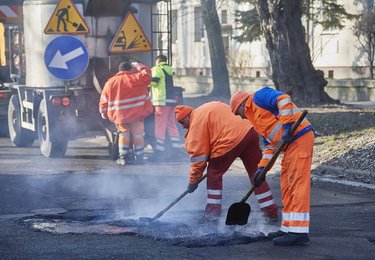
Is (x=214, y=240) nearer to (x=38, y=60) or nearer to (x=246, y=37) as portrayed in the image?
(x=38, y=60)

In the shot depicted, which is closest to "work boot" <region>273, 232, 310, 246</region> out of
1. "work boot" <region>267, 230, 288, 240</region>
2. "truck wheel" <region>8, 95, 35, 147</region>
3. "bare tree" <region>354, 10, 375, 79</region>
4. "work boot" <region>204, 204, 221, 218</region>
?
"work boot" <region>267, 230, 288, 240</region>

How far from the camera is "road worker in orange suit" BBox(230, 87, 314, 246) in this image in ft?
22.6

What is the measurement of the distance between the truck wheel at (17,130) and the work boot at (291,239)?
9.32m

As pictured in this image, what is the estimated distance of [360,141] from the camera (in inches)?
486

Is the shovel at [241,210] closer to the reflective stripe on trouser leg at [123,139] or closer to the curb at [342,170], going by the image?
the curb at [342,170]

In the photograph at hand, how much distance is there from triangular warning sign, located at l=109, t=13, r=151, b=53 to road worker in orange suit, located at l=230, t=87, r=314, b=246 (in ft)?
22.3

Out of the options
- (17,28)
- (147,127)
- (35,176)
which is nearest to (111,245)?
(35,176)

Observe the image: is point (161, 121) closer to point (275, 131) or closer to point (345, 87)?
point (275, 131)

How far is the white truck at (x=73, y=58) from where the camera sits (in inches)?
530

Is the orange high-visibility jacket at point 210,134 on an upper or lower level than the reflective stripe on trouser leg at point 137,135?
upper

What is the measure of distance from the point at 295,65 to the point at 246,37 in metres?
8.94

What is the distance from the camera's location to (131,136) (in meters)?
13.0

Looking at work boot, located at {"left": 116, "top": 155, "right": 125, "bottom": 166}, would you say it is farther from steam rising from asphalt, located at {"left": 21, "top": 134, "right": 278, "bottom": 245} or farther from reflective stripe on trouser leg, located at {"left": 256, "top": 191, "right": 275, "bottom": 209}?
reflective stripe on trouser leg, located at {"left": 256, "top": 191, "right": 275, "bottom": 209}

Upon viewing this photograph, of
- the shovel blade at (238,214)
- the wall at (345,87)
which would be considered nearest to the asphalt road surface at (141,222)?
the shovel blade at (238,214)
